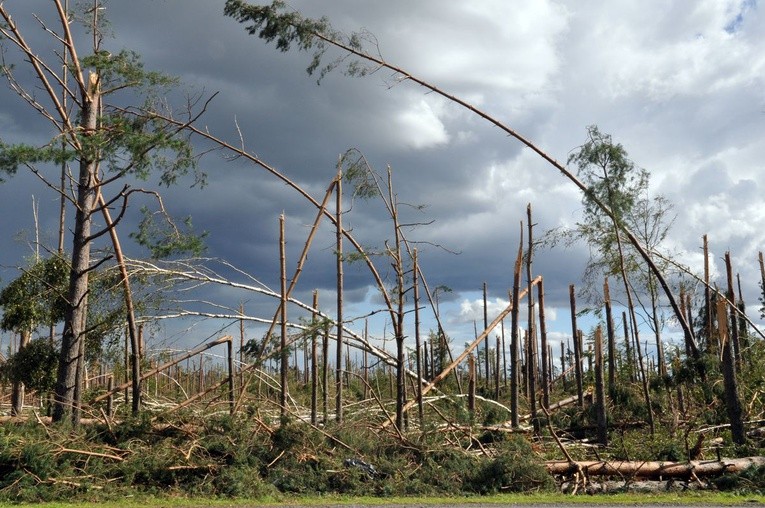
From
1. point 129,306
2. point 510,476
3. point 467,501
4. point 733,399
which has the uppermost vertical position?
point 129,306

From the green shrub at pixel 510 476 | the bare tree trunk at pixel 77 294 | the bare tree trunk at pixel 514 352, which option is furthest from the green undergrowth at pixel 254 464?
the bare tree trunk at pixel 514 352

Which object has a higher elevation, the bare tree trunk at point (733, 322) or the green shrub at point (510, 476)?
the bare tree trunk at point (733, 322)

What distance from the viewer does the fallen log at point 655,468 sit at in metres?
12.8

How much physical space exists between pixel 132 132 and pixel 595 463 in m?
10.3

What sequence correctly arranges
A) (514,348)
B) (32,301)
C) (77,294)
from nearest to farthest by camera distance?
(77,294) < (514,348) < (32,301)

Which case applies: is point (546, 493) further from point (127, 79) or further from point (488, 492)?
point (127, 79)

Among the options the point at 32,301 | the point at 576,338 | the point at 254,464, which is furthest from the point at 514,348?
the point at 32,301

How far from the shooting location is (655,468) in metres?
13.0

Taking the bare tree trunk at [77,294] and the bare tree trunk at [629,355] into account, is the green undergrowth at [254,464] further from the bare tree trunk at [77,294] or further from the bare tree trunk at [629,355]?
the bare tree trunk at [629,355]

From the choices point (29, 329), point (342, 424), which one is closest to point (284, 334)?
point (342, 424)

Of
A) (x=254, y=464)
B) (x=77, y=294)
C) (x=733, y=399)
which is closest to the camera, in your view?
(x=254, y=464)

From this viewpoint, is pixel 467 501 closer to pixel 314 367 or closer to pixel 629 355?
pixel 314 367

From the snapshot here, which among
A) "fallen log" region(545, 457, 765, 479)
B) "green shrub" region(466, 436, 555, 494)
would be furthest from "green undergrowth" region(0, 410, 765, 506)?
→ "fallen log" region(545, 457, 765, 479)

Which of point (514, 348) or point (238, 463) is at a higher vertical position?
point (514, 348)
